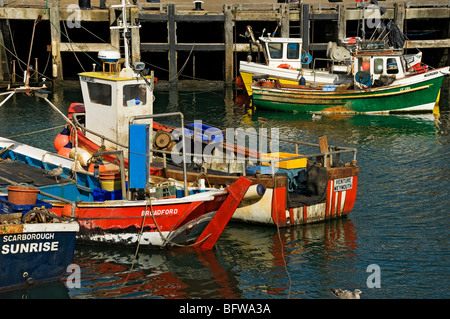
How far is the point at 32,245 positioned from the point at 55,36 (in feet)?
87.4

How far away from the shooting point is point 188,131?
20.0 m

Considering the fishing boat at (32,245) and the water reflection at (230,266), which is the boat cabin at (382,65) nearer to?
the water reflection at (230,266)

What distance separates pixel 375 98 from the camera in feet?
104

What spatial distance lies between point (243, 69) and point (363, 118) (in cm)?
704

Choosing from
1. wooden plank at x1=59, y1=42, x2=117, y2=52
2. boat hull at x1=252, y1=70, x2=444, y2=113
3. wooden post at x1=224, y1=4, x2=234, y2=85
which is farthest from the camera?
wooden post at x1=224, y1=4, x2=234, y2=85

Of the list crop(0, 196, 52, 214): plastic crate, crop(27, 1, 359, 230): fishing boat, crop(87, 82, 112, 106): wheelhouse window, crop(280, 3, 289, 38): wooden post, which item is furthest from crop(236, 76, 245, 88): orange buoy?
crop(0, 196, 52, 214): plastic crate

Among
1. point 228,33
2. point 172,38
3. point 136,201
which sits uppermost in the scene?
point 228,33

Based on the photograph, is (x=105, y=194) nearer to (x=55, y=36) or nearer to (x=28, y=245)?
(x=28, y=245)

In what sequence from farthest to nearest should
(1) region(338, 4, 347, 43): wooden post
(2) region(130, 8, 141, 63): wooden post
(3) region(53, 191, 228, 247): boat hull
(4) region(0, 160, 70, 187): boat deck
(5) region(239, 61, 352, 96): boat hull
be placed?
(1) region(338, 4, 347, 43): wooden post < (2) region(130, 8, 141, 63): wooden post < (5) region(239, 61, 352, 96): boat hull < (4) region(0, 160, 70, 187): boat deck < (3) region(53, 191, 228, 247): boat hull

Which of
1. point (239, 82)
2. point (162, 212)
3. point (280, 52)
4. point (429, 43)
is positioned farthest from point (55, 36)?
point (162, 212)

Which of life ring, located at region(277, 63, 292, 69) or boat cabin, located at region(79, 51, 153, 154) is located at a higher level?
boat cabin, located at region(79, 51, 153, 154)

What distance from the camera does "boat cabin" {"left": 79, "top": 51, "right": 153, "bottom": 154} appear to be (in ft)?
60.5

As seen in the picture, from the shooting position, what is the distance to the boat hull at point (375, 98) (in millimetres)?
31359

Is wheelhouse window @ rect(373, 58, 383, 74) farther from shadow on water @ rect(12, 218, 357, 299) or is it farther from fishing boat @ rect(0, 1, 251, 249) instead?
fishing boat @ rect(0, 1, 251, 249)
